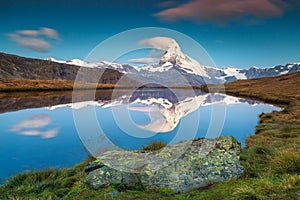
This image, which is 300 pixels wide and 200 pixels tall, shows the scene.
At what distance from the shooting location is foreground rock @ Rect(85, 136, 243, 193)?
7.77 m

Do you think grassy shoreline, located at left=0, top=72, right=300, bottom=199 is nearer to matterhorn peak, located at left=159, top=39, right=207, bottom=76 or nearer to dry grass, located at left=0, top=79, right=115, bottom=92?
matterhorn peak, located at left=159, top=39, right=207, bottom=76

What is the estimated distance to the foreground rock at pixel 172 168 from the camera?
777cm

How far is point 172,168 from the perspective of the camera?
27.1ft

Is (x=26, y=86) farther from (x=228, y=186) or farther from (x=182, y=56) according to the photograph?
(x=228, y=186)

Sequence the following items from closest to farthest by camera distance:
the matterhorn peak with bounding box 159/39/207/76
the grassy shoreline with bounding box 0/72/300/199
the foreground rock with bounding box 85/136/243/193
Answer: the grassy shoreline with bounding box 0/72/300/199
the foreground rock with bounding box 85/136/243/193
the matterhorn peak with bounding box 159/39/207/76

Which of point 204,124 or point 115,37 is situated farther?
point 204,124

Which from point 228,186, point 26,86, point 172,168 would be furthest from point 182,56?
point 26,86

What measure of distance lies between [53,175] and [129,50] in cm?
754

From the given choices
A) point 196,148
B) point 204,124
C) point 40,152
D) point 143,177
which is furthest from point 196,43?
point 204,124

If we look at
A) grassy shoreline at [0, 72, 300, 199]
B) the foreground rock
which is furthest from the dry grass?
the foreground rock

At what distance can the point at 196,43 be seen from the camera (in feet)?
35.6

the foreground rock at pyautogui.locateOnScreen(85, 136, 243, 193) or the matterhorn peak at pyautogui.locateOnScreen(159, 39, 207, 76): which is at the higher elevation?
the matterhorn peak at pyautogui.locateOnScreen(159, 39, 207, 76)

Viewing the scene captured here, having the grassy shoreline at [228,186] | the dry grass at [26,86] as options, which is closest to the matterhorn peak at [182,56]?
the grassy shoreline at [228,186]

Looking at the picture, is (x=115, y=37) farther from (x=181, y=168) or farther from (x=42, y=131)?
(x=42, y=131)
